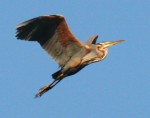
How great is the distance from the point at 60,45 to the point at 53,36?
32 cm

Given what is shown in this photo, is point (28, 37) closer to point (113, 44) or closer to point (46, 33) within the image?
point (46, 33)

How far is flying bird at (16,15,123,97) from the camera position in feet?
83.3

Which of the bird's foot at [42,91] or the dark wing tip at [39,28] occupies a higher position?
the dark wing tip at [39,28]

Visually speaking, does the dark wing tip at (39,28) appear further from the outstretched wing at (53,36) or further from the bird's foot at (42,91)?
the bird's foot at (42,91)

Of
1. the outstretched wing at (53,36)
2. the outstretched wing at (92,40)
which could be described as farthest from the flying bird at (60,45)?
the outstretched wing at (92,40)

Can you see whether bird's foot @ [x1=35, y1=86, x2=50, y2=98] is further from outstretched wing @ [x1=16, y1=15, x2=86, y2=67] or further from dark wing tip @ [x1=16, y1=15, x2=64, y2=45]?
dark wing tip @ [x1=16, y1=15, x2=64, y2=45]

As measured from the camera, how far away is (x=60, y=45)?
1019 inches

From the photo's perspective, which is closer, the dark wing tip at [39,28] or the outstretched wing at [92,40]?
the dark wing tip at [39,28]

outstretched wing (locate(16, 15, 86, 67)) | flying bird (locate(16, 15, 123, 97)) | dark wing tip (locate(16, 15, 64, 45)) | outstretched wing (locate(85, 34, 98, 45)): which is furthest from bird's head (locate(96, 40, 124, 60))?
dark wing tip (locate(16, 15, 64, 45))

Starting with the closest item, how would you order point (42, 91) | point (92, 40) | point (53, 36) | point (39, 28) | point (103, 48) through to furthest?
1. point (39, 28)
2. point (53, 36)
3. point (103, 48)
4. point (42, 91)
5. point (92, 40)

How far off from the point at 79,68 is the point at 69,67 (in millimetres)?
270

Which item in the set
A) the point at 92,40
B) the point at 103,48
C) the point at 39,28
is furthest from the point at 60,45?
the point at 92,40

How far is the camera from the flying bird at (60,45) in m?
25.4

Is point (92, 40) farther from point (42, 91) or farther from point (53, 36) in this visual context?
point (42, 91)
